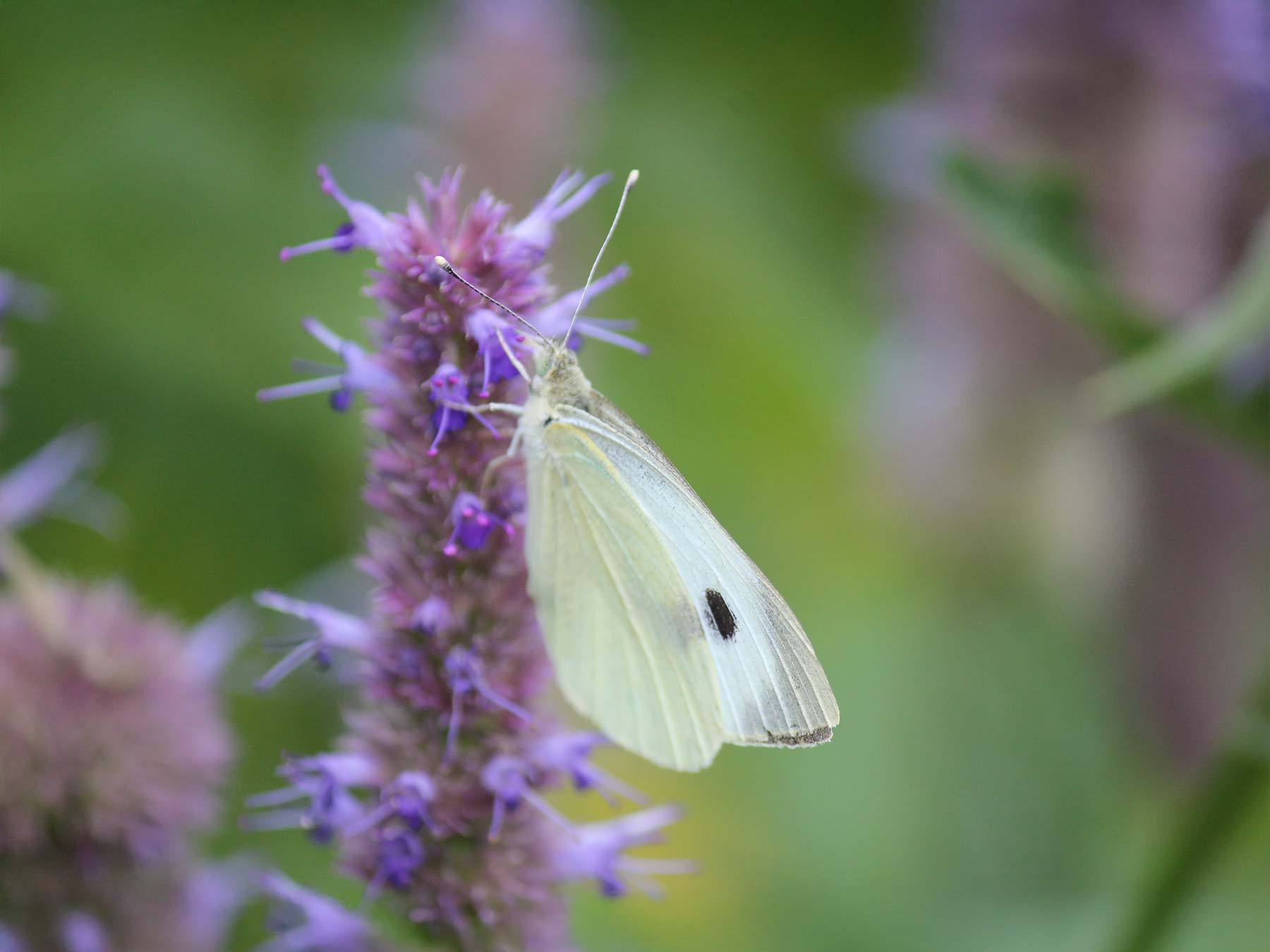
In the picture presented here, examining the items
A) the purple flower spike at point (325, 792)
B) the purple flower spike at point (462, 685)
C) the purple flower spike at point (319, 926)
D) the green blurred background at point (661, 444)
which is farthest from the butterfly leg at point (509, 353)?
the green blurred background at point (661, 444)

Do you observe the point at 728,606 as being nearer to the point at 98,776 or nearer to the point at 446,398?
the point at 446,398

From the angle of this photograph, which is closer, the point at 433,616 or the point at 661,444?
the point at 433,616

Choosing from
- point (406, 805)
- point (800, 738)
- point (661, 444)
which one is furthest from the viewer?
point (661, 444)

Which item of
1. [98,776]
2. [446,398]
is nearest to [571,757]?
[446,398]

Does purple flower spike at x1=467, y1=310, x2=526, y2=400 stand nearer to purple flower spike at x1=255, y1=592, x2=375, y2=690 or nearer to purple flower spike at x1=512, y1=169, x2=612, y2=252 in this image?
purple flower spike at x1=512, y1=169, x2=612, y2=252

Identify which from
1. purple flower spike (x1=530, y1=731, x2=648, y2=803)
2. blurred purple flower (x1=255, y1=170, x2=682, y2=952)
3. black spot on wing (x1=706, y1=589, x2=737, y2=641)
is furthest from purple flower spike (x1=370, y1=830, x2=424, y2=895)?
black spot on wing (x1=706, y1=589, x2=737, y2=641)

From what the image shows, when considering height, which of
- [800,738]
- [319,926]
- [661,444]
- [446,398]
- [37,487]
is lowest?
[319,926]

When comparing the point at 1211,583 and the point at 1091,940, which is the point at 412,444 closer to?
the point at 1091,940
